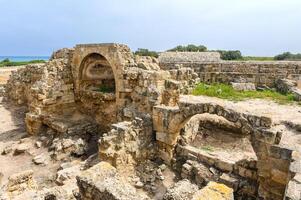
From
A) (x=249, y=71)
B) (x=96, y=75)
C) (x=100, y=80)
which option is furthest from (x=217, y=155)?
(x=249, y=71)

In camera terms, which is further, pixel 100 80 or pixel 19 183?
pixel 100 80

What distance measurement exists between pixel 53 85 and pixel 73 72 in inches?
43.1

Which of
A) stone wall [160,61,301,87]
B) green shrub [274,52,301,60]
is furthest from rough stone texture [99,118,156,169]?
green shrub [274,52,301,60]

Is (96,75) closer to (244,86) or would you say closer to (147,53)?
(244,86)

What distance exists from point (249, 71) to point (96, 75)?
1030 centimetres

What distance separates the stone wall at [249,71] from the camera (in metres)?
15.5

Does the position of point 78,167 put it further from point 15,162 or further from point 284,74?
point 284,74

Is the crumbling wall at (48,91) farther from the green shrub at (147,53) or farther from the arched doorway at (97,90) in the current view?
the green shrub at (147,53)

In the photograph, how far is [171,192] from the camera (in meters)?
3.43

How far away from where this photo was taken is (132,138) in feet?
25.3

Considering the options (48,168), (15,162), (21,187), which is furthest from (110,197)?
(15,162)

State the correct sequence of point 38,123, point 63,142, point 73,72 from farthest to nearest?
point 73,72
point 38,123
point 63,142

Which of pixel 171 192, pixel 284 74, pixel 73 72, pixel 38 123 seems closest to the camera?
pixel 171 192

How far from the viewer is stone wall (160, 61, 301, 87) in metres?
15.5
